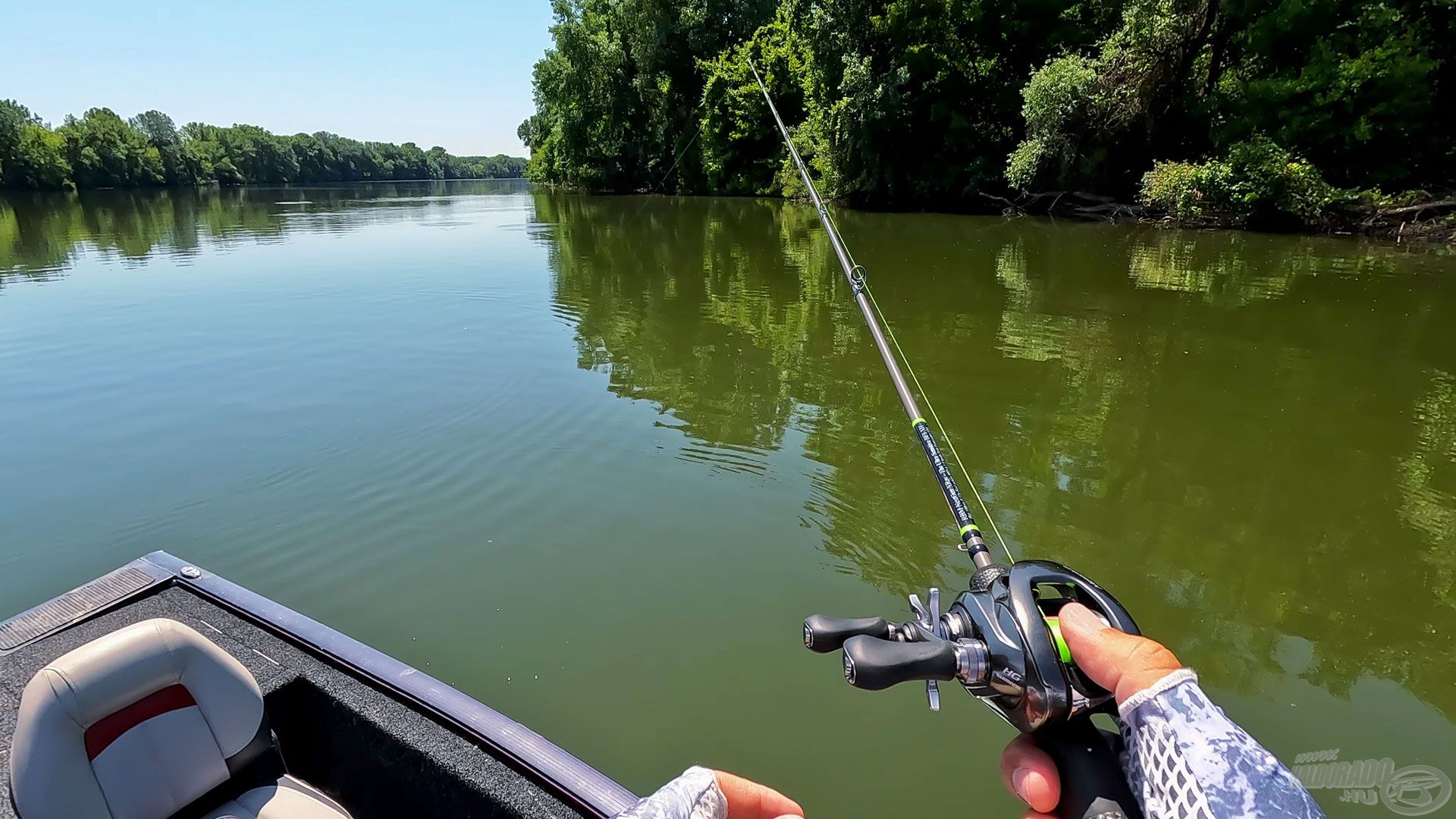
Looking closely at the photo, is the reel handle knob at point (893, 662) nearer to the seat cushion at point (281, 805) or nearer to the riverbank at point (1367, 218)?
the seat cushion at point (281, 805)

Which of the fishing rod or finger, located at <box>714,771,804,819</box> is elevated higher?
the fishing rod

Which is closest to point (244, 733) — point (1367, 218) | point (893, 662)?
point (893, 662)

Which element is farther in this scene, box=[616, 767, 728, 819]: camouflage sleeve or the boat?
the boat

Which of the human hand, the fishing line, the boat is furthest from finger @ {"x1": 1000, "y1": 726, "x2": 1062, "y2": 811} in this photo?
→ the fishing line

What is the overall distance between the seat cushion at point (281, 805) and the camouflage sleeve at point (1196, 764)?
206 centimetres

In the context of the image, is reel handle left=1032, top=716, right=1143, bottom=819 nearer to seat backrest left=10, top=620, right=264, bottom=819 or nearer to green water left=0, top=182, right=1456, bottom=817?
green water left=0, top=182, right=1456, bottom=817

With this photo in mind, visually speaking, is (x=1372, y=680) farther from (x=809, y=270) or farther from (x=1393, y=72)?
(x=1393, y=72)

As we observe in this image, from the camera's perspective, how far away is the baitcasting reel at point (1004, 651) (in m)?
1.30

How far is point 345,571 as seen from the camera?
421cm

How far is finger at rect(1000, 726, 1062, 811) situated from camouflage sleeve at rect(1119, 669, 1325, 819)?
14cm

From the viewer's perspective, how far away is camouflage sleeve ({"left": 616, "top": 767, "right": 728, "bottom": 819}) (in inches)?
60.7

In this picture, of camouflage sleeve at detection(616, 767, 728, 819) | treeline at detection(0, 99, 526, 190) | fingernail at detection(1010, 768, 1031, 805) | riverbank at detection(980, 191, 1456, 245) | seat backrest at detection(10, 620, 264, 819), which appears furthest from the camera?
treeline at detection(0, 99, 526, 190)

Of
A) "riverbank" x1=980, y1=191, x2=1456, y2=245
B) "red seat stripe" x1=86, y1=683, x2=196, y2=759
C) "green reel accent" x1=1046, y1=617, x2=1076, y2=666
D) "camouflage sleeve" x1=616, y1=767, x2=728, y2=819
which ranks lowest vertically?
"red seat stripe" x1=86, y1=683, x2=196, y2=759

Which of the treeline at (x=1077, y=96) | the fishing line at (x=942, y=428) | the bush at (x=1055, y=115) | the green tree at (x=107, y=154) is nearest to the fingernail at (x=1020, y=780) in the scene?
the fishing line at (x=942, y=428)
